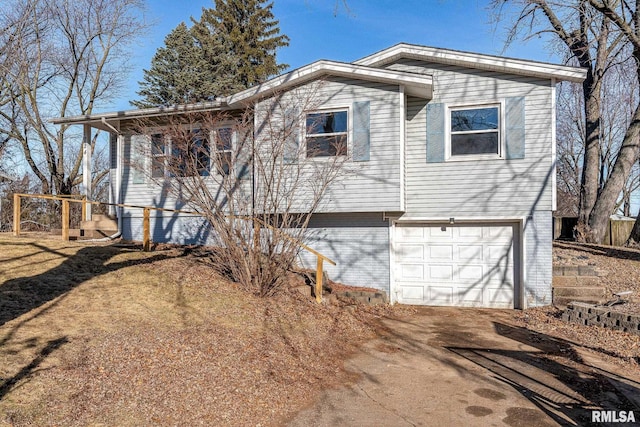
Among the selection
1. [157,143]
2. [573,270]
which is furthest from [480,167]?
[157,143]

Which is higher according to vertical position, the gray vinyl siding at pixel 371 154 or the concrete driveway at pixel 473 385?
the gray vinyl siding at pixel 371 154

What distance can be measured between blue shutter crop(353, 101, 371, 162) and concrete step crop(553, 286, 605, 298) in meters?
5.07

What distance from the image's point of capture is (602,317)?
7.52 metres

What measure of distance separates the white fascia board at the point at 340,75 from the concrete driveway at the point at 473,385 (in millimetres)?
5344

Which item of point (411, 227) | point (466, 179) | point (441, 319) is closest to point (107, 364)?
point (441, 319)

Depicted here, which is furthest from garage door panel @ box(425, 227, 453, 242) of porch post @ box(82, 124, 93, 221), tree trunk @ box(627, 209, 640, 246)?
porch post @ box(82, 124, 93, 221)

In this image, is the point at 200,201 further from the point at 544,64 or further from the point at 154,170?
the point at 544,64

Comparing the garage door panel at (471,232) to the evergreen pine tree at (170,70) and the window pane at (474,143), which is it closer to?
the window pane at (474,143)

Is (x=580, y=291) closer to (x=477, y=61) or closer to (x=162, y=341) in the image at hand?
(x=477, y=61)

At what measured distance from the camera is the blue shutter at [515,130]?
9.69 m

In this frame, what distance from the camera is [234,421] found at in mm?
4062

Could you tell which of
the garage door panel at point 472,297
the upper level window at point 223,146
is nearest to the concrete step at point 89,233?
the upper level window at point 223,146

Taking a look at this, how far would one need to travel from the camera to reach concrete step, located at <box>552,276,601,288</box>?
949 centimetres

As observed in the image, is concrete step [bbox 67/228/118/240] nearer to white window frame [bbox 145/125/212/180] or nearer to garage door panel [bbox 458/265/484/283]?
white window frame [bbox 145/125/212/180]
